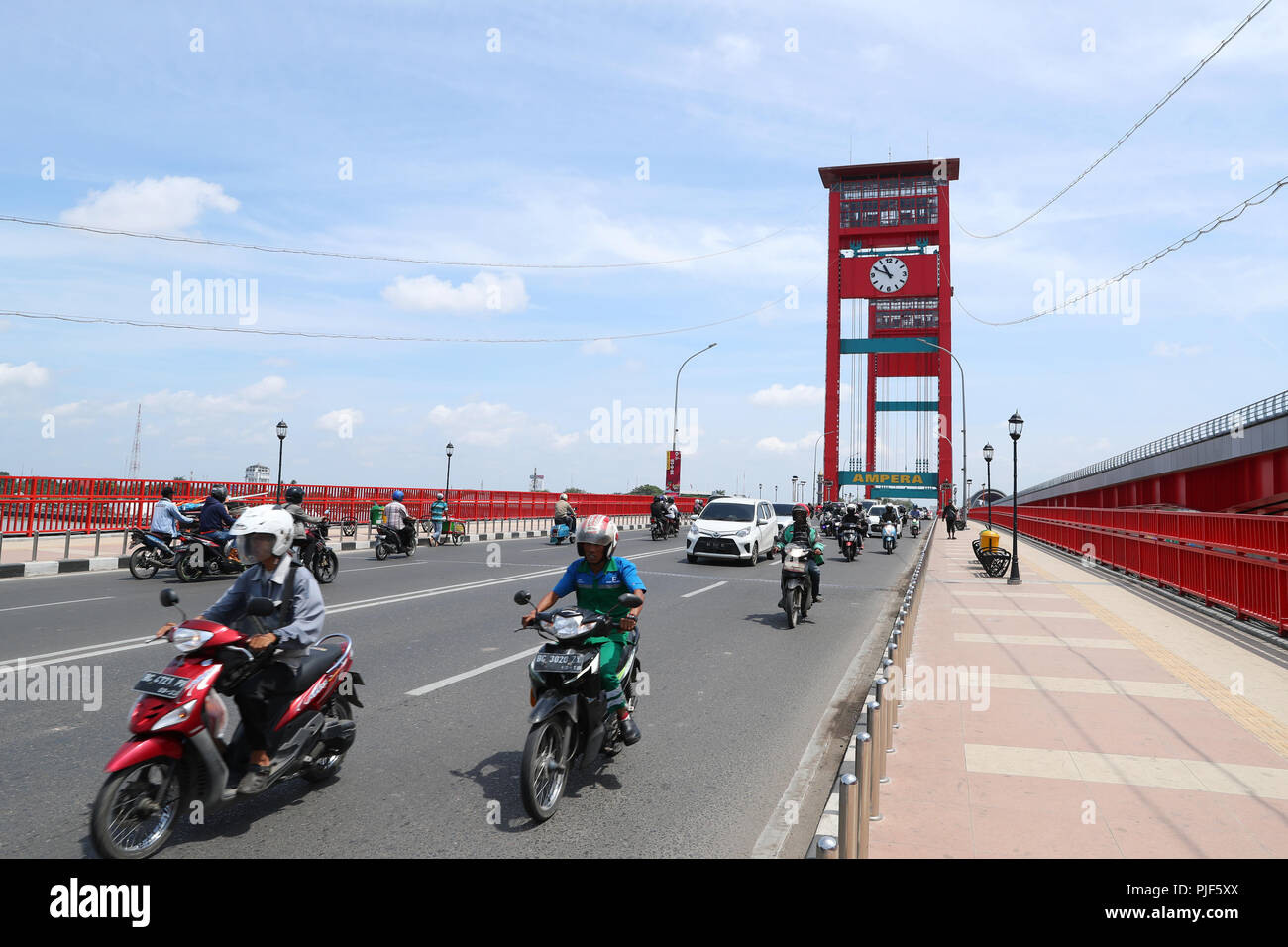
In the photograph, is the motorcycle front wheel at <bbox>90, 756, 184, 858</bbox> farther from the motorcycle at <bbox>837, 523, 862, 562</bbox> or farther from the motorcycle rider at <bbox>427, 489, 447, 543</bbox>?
the motorcycle rider at <bbox>427, 489, 447, 543</bbox>

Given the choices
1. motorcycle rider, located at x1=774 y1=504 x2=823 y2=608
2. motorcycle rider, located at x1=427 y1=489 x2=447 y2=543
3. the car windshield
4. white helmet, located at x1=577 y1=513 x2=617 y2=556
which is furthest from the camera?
motorcycle rider, located at x1=427 y1=489 x2=447 y2=543

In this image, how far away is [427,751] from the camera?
5.13 m

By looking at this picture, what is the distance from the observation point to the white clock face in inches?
3285

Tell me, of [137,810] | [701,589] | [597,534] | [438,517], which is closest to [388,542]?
[438,517]

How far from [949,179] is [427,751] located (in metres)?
93.7

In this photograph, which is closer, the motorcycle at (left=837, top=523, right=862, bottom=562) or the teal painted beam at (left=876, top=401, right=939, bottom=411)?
the motorcycle at (left=837, top=523, right=862, bottom=562)

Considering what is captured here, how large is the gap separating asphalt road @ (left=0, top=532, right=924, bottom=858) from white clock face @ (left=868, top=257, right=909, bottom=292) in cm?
7731

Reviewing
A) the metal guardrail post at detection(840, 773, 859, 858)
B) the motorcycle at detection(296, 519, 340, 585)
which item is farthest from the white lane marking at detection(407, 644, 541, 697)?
the motorcycle at detection(296, 519, 340, 585)

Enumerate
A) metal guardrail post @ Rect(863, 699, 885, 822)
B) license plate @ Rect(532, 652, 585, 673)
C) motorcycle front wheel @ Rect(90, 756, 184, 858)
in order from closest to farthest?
motorcycle front wheel @ Rect(90, 756, 184, 858), metal guardrail post @ Rect(863, 699, 885, 822), license plate @ Rect(532, 652, 585, 673)
